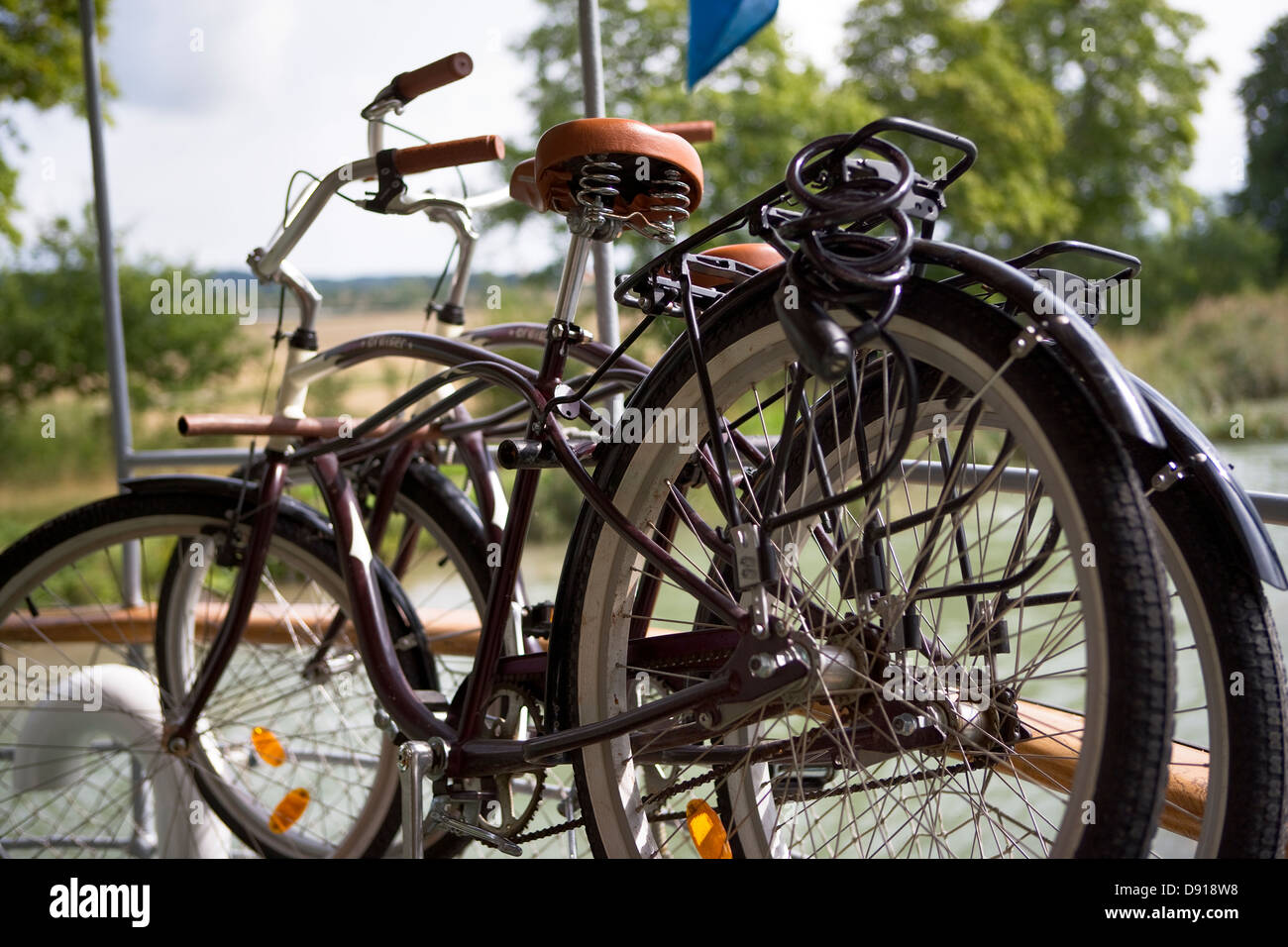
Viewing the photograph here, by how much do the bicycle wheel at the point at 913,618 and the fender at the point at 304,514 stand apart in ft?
1.36

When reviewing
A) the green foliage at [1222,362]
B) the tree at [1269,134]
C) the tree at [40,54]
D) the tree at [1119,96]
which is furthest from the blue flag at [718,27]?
the tree at [1269,134]

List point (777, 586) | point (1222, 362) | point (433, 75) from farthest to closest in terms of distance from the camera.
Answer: point (1222, 362) → point (433, 75) → point (777, 586)

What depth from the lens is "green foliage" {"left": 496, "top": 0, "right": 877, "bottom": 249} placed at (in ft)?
36.0

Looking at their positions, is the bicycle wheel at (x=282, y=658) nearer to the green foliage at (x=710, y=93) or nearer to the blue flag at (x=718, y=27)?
the blue flag at (x=718, y=27)

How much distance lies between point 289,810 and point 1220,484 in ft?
4.83

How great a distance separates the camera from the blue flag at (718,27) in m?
2.29

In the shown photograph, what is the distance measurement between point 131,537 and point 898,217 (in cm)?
130

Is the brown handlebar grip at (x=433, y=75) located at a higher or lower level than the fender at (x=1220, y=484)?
higher

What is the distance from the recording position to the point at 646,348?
37.6ft

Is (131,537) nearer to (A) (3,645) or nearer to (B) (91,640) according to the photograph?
(A) (3,645)

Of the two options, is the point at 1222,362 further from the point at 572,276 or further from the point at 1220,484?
the point at 1220,484

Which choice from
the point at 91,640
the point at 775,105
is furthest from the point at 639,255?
the point at 91,640

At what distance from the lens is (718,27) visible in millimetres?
2326

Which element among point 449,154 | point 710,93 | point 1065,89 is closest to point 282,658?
point 449,154
